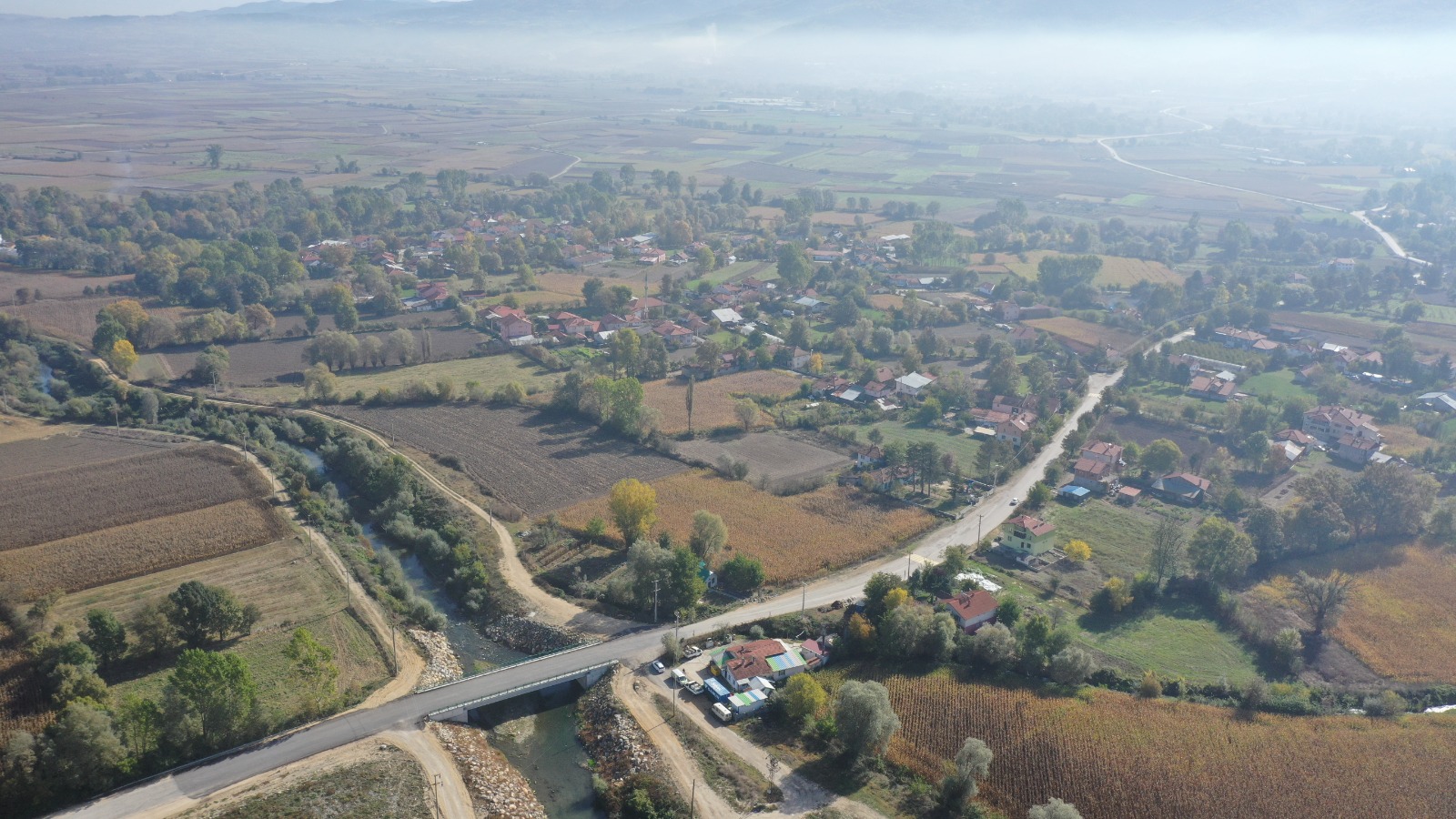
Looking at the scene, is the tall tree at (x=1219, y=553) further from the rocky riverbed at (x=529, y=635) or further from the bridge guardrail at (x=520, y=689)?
the rocky riverbed at (x=529, y=635)

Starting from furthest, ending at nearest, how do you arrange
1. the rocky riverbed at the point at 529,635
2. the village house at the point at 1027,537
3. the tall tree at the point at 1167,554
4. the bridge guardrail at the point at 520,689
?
the village house at the point at 1027,537, the tall tree at the point at 1167,554, the rocky riverbed at the point at 529,635, the bridge guardrail at the point at 520,689

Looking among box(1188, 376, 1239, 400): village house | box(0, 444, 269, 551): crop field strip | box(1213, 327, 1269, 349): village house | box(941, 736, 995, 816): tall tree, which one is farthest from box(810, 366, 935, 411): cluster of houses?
box(941, 736, 995, 816): tall tree

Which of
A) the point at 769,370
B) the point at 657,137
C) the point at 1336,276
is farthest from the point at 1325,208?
the point at 657,137

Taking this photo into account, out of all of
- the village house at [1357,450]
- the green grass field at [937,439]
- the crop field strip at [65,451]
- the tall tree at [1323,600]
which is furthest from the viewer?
the village house at [1357,450]

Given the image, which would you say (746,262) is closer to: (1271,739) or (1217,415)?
(1217,415)

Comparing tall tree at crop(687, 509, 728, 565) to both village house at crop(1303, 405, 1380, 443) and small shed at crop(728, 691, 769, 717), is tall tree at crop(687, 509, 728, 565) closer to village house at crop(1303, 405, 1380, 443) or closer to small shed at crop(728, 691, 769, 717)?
small shed at crop(728, 691, 769, 717)

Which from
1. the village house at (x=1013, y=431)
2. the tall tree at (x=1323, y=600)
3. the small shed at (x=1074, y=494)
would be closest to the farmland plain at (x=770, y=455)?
the village house at (x=1013, y=431)

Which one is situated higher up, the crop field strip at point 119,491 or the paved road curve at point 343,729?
the crop field strip at point 119,491

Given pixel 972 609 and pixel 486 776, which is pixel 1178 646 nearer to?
pixel 972 609
